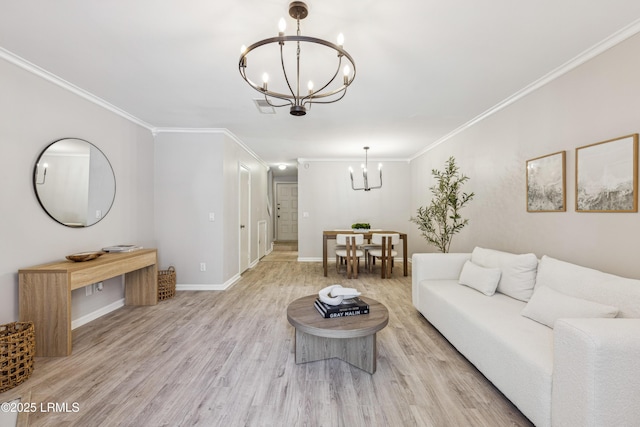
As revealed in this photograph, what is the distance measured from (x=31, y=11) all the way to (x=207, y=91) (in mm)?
1329

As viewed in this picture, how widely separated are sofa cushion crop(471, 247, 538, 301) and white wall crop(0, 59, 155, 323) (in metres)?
4.11

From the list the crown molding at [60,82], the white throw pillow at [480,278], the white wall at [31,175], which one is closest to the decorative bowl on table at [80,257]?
the white wall at [31,175]

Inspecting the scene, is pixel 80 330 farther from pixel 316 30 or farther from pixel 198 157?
pixel 316 30

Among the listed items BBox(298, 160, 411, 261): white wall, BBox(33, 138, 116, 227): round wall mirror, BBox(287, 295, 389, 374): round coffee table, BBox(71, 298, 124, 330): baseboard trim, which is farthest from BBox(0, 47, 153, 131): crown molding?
BBox(298, 160, 411, 261): white wall

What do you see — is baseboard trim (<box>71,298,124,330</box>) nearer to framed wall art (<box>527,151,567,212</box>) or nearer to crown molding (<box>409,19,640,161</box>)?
framed wall art (<box>527,151,567,212</box>)

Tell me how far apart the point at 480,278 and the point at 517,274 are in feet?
0.97

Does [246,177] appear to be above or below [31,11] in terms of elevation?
below

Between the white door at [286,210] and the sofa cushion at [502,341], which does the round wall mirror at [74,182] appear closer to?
the sofa cushion at [502,341]

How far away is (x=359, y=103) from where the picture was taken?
330 centimetres

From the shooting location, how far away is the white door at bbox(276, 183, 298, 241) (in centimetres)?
1007

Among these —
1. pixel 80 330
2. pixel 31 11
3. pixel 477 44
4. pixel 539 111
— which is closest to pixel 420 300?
pixel 539 111

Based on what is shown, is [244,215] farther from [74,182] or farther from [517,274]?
[517,274]

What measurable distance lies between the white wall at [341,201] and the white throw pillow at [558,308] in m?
4.70

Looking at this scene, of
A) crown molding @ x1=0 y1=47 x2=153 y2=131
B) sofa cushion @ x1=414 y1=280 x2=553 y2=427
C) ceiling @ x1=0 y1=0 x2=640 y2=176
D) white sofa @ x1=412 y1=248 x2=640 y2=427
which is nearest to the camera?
white sofa @ x1=412 y1=248 x2=640 y2=427
